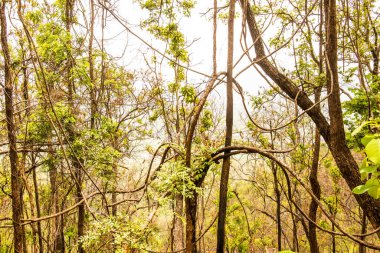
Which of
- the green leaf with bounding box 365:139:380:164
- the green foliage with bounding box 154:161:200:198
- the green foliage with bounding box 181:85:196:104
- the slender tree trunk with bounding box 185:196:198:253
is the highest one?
the green foliage with bounding box 181:85:196:104

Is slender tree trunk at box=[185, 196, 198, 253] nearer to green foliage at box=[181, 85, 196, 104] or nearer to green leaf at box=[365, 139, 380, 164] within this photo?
green leaf at box=[365, 139, 380, 164]

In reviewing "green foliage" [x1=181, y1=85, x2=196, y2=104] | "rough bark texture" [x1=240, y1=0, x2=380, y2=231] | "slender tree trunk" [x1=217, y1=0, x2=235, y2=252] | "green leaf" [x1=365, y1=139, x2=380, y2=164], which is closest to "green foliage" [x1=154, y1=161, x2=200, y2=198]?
"slender tree trunk" [x1=217, y1=0, x2=235, y2=252]

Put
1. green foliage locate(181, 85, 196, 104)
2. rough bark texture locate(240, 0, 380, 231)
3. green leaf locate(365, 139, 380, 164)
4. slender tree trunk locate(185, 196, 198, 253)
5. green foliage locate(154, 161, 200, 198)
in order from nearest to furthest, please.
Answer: green leaf locate(365, 139, 380, 164) < green foliage locate(154, 161, 200, 198) < slender tree trunk locate(185, 196, 198, 253) < rough bark texture locate(240, 0, 380, 231) < green foliage locate(181, 85, 196, 104)

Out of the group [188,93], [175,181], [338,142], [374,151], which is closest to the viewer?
[374,151]

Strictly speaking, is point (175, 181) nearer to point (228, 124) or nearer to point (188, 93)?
point (228, 124)

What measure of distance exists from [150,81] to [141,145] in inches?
81.4

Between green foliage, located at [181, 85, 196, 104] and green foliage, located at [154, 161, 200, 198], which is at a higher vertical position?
green foliage, located at [181, 85, 196, 104]

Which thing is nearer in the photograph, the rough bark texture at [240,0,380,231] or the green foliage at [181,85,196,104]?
the rough bark texture at [240,0,380,231]

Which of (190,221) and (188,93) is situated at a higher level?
(188,93)

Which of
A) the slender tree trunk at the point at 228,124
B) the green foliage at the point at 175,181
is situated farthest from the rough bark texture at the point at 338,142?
the green foliage at the point at 175,181

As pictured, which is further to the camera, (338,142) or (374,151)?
(338,142)

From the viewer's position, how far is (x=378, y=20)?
23.4ft

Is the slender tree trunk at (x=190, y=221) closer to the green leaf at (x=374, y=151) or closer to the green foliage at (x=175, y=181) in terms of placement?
the green foliage at (x=175, y=181)

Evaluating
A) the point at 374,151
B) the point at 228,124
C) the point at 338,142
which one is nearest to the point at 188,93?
the point at 338,142
